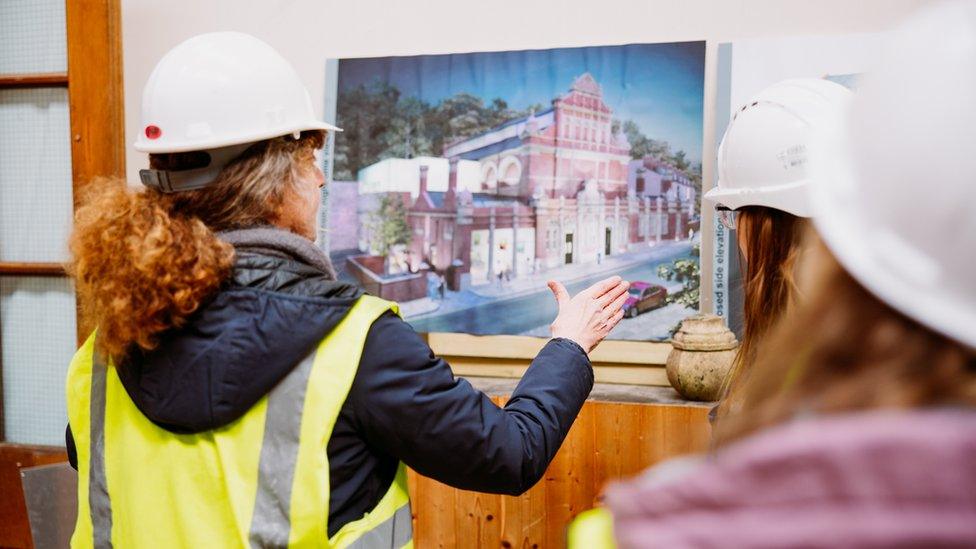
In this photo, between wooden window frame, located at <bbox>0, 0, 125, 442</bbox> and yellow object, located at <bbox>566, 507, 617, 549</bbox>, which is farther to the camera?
wooden window frame, located at <bbox>0, 0, 125, 442</bbox>

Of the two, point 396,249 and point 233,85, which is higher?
point 233,85

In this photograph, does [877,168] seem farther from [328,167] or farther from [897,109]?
[328,167]

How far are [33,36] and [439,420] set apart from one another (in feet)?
6.56

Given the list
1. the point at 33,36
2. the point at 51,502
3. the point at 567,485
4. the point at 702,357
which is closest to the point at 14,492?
the point at 51,502

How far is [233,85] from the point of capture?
1.26m

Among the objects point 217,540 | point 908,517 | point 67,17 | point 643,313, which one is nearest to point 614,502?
point 908,517

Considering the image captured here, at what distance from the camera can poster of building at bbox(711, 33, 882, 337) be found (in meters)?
2.11

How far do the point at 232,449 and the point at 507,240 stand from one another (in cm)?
139

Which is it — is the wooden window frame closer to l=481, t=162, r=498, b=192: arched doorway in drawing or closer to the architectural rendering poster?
the architectural rendering poster

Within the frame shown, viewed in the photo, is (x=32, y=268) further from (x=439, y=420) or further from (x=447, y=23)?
(x=439, y=420)

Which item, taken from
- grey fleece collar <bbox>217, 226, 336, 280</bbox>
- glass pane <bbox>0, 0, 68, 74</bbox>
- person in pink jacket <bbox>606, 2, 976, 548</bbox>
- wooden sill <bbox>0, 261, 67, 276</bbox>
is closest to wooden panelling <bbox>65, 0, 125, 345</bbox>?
glass pane <bbox>0, 0, 68, 74</bbox>

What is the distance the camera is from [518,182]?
7.66 ft

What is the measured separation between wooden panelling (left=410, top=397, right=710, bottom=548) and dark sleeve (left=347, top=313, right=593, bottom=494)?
2.59 ft

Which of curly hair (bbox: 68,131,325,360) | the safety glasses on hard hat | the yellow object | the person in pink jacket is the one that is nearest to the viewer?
the person in pink jacket
